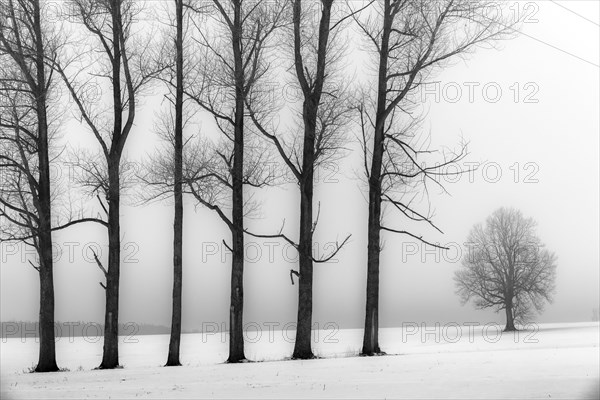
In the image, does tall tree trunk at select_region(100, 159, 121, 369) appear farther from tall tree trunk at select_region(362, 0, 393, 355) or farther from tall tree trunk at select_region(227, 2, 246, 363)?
tall tree trunk at select_region(362, 0, 393, 355)

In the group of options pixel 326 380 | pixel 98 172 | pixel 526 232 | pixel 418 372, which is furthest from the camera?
pixel 526 232

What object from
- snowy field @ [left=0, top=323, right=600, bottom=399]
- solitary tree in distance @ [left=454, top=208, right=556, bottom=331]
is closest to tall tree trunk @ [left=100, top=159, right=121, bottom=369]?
snowy field @ [left=0, top=323, right=600, bottom=399]

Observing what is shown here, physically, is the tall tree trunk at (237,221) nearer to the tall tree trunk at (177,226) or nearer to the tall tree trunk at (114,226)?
the tall tree trunk at (177,226)

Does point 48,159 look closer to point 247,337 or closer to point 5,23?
point 5,23

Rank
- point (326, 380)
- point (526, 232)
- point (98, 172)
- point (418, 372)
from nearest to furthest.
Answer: point (326, 380)
point (418, 372)
point (98, 172)
point (526, 232)

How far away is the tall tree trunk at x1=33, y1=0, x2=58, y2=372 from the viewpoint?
2433 centimetres

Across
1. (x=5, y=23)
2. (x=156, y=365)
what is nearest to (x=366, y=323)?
(x=156, y=365)

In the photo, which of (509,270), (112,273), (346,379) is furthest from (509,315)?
(346,379)

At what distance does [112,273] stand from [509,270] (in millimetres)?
37343

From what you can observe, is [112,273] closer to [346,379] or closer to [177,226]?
[177,226]

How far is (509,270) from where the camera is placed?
184ft

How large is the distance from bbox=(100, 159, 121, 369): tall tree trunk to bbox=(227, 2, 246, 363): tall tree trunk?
11.1 ft

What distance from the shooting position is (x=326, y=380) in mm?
17484

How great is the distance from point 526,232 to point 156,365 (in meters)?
37.3
